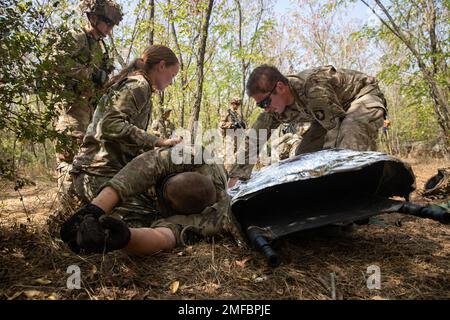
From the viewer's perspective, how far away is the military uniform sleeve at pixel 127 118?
2.47 meters

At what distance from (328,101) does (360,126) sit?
1.22ft

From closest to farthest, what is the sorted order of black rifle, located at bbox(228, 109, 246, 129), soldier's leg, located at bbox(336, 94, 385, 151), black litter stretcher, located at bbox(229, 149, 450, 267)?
black litter stretcher, located at bbox(229, 149, 450, 267)
soldier's leg, located at bbox(336, 94, 385, 151)
black rifle, located at bbox(228, 109, 246, 129)

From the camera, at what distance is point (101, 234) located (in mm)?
1437

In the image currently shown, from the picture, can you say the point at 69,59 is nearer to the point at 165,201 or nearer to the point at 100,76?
the point at 165,201

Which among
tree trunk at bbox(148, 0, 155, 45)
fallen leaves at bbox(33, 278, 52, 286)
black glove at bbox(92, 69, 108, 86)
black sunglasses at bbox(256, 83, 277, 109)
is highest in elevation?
tree trunk at bbox(148, 0, 155, 45)

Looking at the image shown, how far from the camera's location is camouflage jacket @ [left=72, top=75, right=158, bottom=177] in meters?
2.48

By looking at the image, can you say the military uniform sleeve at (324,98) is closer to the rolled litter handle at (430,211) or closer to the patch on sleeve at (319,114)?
the patch on sleeve at (319,114)

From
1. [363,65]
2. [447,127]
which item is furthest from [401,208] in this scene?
[363,65]

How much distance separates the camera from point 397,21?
577 centimetres

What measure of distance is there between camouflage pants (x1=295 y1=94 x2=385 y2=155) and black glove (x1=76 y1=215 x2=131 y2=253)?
213 centimetres

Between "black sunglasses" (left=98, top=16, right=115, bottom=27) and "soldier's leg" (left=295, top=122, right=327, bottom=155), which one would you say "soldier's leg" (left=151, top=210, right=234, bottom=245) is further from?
"black sunglasses" (left=98, top=16, right=115, bottom=27)

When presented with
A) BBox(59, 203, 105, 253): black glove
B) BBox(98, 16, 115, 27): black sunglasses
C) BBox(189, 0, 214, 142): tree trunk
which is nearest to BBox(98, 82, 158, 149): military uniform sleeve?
BBox(59, 203, 105, 253): black glove

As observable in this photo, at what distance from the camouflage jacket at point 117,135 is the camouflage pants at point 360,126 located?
1.67m

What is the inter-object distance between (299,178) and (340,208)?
1.06ft
